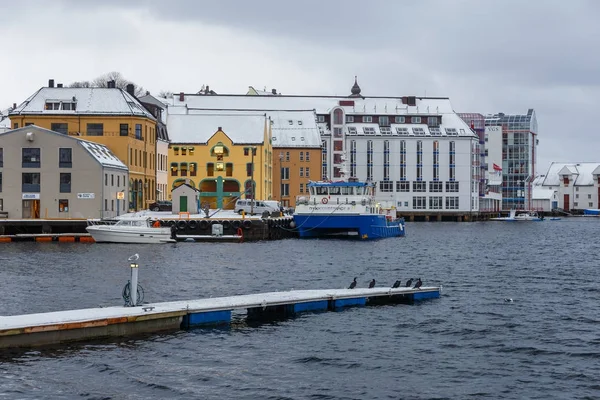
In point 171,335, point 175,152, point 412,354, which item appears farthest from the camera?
point 175,152

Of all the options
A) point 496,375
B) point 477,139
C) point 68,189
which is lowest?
point 496,375

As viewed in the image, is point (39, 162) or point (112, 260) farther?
point (39, 162)

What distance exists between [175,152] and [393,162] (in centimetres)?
4867

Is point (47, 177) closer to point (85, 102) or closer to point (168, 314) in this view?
point (85, 102)

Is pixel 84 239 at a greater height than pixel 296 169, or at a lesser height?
lesser

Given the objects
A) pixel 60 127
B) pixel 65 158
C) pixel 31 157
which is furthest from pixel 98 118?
pixel 31 157

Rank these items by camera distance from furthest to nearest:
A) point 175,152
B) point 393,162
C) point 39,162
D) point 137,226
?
1. point 393,162
2. point 175,152
3. point 39,162
4. point 137,226

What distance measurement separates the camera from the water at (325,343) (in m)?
23.5

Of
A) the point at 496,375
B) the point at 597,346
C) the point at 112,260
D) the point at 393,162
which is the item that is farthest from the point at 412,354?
the point at 393,162

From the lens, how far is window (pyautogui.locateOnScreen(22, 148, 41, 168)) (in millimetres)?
78562

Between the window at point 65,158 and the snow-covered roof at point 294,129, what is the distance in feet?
195

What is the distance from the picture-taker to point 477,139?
159m

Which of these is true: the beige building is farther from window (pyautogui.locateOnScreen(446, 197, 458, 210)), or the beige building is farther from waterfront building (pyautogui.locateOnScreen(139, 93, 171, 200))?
window (pyautogui.locateOnScreen(446, 197, 458, 210))

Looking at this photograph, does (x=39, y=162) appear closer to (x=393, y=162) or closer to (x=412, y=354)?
(x=412, y=354)
